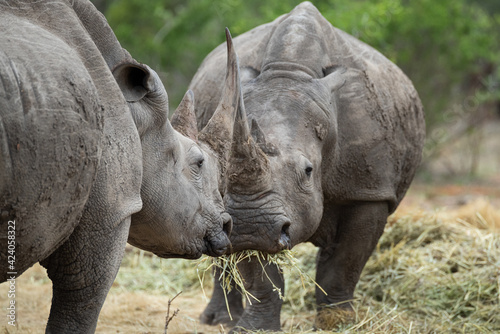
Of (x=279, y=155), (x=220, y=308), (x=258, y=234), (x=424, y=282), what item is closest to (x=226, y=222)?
(x=258, y=234)

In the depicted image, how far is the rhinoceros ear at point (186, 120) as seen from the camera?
4605 millimetres

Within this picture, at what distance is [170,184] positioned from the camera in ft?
13.7

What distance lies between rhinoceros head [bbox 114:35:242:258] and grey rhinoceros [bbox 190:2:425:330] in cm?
52

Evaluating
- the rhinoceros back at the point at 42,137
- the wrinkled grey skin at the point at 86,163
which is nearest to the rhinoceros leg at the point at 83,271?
the wrinkled grey skin at the point at 86,163

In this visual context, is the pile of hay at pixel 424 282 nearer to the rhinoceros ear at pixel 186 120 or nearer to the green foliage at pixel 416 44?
the rhinoceros ear at pixel 186 120

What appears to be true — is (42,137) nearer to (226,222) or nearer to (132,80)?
(132,80)

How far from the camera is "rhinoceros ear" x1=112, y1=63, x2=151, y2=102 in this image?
4012mm

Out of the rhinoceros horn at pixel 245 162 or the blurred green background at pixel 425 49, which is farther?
the blurred green background at pixel 425 49

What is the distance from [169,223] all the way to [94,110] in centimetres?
86

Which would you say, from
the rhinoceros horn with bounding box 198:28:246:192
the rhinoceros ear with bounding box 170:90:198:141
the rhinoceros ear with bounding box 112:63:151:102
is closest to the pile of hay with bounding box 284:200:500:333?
the rhinoceros horn with bounding box 198:28:246:192

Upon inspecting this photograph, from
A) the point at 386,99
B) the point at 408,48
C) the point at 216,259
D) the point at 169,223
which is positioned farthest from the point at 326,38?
the point at 408,48

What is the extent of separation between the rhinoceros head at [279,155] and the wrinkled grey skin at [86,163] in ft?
1.26

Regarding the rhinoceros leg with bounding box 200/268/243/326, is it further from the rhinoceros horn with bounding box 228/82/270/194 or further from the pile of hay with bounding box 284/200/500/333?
the rhinoceros horn with bounding box 228/82/270/194

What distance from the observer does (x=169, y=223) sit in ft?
13.8
